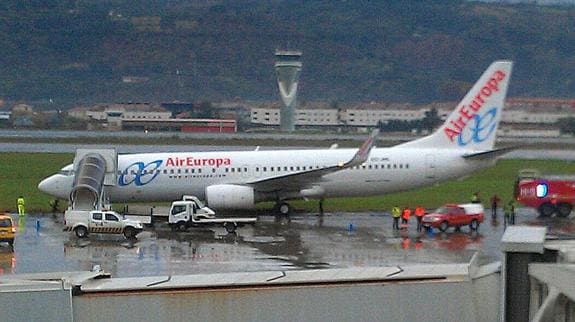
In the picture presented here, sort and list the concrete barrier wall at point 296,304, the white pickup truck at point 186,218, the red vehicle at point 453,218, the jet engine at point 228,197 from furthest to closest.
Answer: the jet engine at point 228,197
the red vehicle at point 453,218
the white pickup truck at point 186,218
the concrete barrier wall at point 296,304

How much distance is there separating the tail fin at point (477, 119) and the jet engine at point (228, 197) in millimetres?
7217

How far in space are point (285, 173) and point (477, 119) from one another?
7678 mm

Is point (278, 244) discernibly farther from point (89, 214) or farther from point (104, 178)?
point (104, 178)

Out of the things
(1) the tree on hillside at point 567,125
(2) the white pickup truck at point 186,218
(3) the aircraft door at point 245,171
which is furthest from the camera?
(1) the tree on hillside at point 567,125

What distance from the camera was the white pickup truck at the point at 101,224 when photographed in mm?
36062

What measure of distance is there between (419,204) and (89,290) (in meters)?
37.3

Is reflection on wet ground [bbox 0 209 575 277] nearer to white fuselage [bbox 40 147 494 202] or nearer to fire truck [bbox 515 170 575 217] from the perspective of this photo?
fire truck [bbox 515 170 575 217]

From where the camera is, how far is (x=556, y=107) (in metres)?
114

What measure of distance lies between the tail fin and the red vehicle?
7.39 metres

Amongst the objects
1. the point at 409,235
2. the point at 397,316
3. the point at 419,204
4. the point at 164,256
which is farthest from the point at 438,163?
the point at 397,316

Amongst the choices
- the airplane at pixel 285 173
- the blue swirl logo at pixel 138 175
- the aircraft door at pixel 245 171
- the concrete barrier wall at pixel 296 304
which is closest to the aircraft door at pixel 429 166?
the airplane at pixel 285 173

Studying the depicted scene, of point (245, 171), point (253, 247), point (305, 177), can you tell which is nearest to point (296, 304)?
point (253, 247)

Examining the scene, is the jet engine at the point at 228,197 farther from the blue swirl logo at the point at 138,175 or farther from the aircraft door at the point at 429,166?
the aircraft door at the point at 429,166

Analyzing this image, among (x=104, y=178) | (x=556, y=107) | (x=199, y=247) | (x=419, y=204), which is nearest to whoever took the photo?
(x=199, y=247)
